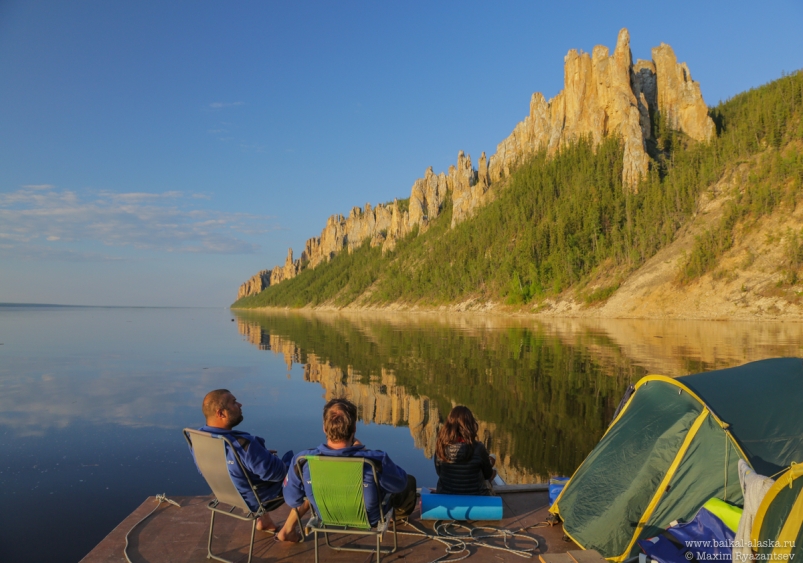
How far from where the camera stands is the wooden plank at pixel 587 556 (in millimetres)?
5164

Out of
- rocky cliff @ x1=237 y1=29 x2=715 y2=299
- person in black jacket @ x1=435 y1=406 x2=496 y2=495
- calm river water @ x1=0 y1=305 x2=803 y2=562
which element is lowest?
calm river water @ x1=0 y1=305 x2=803 y2=562

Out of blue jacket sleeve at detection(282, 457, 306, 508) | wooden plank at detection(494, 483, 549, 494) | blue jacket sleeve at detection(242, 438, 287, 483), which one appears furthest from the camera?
wooden plank at detection(494, 483, 549, 494)

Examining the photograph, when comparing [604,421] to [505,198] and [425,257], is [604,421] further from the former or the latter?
[425,257]

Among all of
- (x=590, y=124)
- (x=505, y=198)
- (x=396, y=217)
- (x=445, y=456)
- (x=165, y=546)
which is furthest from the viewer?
(x=396, y=217)

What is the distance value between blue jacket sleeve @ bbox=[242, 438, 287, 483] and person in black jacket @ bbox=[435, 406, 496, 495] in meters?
1.93

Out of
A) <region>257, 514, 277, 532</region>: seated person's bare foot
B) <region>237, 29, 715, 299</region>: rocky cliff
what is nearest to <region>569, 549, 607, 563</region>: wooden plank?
<region>257, 514, 277, 532</region>: seated person's bare foot

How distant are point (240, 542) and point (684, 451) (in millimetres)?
4956

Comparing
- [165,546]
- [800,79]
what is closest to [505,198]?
[800,79]

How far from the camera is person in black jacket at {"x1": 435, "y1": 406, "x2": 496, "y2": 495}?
6.04 meters

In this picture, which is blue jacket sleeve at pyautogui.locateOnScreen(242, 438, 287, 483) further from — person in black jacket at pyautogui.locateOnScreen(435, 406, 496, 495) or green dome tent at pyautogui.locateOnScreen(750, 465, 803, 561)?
green dome tent at pyautogui.locateOnScreen(750, 465, 803, 561)

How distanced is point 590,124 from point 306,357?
101 m

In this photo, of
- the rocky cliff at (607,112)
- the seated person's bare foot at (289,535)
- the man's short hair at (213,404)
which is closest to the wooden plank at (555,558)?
the seated person's bare foot at (289,535)

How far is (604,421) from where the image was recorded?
1201cm

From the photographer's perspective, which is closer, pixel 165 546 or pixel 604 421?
pixel 165 546
